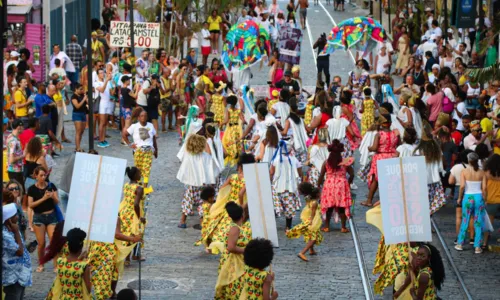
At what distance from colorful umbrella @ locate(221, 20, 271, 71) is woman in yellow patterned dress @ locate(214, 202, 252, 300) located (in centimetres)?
1754

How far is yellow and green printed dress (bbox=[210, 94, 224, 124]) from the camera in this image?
2678cm

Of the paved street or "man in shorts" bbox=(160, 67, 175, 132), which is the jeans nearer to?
the paved street

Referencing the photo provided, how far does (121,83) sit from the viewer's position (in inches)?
→ 1112

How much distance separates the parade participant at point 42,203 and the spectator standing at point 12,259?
91.2 inches

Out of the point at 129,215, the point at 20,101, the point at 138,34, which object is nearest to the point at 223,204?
the point at 129,215

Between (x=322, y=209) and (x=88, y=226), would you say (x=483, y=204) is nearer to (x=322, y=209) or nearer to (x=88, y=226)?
(x=322, y=209)

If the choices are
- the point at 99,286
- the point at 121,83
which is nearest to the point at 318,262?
the point at 99,286

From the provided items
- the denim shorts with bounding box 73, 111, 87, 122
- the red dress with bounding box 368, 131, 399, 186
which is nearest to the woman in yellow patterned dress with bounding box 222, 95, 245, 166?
the denim shorts with bounding box 73, 111, 87, 122

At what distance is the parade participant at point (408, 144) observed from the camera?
797 inches

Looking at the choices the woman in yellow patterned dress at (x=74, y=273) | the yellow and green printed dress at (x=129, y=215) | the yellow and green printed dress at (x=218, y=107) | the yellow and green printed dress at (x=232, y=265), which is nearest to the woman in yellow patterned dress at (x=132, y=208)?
the yellow and green printed dress at (x=129, y=215)

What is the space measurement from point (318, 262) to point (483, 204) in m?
2.70

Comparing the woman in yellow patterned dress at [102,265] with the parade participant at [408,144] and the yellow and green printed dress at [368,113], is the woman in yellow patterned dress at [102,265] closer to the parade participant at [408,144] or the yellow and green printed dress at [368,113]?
the parade participant at [408,144]

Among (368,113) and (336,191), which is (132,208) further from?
(368,113)

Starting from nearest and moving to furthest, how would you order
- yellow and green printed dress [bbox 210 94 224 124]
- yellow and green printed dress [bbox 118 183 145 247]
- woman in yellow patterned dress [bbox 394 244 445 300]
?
woman in yellow patterned dress [bbox 394 244 445 300] → yellow and green printed dress [bbox 118 183 145 247] → yellow and green printed dress [bbox 210 94 224 124]
